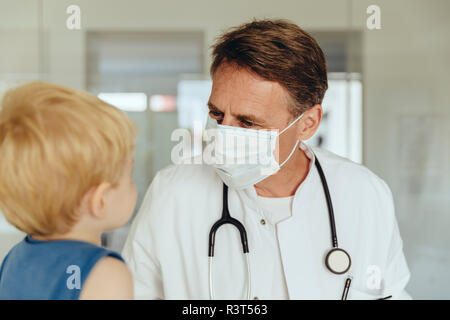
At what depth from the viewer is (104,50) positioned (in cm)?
200

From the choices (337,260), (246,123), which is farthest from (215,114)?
(337,260)

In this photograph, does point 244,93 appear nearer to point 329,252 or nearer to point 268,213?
point 268,213

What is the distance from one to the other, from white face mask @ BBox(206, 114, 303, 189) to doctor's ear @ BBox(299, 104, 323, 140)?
0.11 meters

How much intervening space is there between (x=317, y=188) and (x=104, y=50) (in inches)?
50.9

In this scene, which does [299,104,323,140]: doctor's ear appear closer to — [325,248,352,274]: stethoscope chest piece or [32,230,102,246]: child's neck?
[325,248,352,274]: stethoscope chest piece

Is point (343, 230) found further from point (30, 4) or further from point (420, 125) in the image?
point (30, 4)

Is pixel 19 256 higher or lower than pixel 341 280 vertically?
higher

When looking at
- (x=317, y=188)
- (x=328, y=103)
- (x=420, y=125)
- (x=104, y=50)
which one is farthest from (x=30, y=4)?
(x=420, y=125)

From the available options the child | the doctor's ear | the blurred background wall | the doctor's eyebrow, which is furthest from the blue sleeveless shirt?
the blurred background wall

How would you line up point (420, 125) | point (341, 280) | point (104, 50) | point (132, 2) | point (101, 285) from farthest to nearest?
point (420, 125) < point (104, 50) < point (132, 2) < point (341, 280) < point (101, 285)

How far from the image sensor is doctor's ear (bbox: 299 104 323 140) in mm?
1110

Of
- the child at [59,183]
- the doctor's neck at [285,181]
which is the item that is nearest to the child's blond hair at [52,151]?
the child at [59,183]

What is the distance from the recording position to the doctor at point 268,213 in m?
1.00

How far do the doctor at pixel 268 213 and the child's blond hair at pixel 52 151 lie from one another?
16.3 inches
